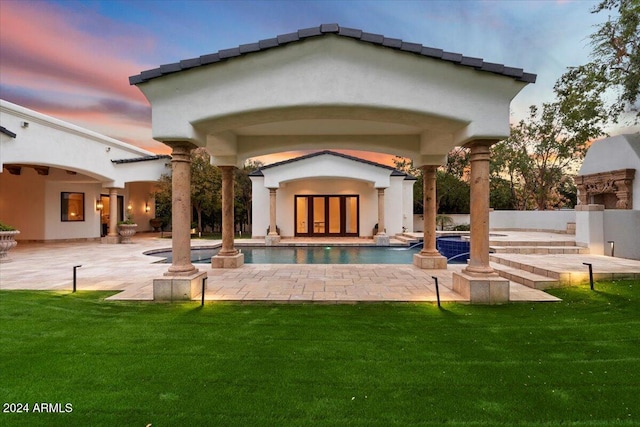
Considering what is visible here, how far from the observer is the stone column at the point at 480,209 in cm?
630

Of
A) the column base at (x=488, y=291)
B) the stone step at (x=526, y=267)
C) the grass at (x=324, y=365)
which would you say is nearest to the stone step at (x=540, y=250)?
the stone step at (x=526, y=267)

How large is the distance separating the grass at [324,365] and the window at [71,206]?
1523 centimetres

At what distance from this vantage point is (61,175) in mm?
17875

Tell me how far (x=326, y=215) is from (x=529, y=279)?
15.1 m

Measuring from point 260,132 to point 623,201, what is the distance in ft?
57.1

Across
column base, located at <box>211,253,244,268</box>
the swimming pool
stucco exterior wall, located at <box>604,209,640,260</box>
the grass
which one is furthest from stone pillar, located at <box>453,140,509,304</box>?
stucco exterior wall, located at <box>604,209,640,260</box>

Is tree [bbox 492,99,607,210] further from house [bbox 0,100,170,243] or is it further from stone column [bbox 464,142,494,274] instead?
house [bbox 0,100,170,243]

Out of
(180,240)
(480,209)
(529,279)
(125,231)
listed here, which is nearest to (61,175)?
(125,231)

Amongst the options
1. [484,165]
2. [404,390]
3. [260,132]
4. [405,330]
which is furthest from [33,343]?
[484,165]

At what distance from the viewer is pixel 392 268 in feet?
31.6

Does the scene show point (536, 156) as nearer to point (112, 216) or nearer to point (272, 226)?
point (272, 226)

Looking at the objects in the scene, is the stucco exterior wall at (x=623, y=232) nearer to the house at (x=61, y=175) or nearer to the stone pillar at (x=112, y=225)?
the house at (x=61, y=175)

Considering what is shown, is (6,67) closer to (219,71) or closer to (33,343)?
(219,71)

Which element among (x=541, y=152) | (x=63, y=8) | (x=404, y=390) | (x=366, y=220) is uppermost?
(x=63, y=8)
